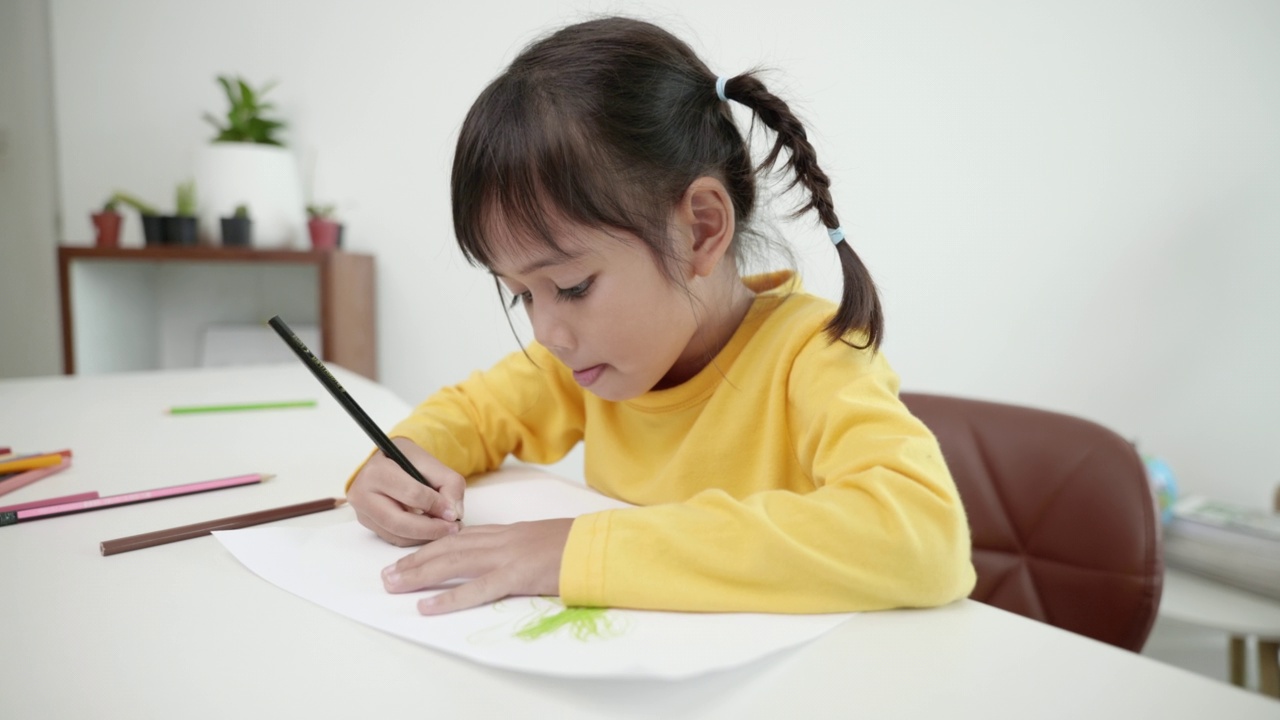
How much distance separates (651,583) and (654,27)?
48cm

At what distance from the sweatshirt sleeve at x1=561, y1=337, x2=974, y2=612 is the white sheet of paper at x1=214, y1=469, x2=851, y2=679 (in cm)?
1

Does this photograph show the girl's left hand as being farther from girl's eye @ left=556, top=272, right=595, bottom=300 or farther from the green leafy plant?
the green leafy plant

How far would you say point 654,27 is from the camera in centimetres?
67

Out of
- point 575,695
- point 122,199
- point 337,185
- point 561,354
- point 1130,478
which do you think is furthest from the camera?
point 337,185

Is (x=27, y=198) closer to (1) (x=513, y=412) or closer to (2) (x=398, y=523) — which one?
(1) (x=513, y=412)

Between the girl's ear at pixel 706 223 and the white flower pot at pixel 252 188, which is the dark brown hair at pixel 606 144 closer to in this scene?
the girl's ear at pixel 706 223

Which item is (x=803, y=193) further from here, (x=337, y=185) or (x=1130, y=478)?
(x=337, y=185)

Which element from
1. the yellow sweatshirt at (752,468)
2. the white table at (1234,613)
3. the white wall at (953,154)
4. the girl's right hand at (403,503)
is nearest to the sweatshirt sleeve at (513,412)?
the yellow sweatshirt at (752,468)

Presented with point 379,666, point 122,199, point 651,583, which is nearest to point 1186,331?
point 651,583

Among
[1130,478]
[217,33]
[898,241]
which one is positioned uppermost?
[217,33]

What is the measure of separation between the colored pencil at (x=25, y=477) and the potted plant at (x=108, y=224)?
4.25 ft

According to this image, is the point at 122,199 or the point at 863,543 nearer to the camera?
the point at 863,543

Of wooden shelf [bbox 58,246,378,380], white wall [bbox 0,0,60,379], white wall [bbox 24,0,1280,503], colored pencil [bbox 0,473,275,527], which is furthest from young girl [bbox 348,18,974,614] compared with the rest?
white wall [bbox 0,0,60,379]

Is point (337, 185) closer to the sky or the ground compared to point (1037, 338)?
closer to the sky
